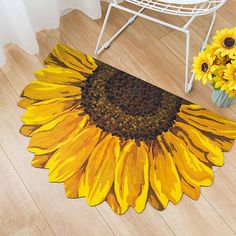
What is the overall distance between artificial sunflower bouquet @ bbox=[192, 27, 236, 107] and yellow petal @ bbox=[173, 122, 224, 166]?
23 centimetres

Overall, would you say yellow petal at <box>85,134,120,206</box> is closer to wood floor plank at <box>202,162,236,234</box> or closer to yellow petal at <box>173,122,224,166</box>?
yellow petal at <box>173,122,224,166</box>

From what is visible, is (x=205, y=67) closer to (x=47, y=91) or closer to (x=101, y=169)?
(x=101, y=169)

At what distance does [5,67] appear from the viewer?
1817 millimetres

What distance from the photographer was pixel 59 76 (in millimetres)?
1778

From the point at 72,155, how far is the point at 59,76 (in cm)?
42

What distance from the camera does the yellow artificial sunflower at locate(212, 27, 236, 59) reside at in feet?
4.59

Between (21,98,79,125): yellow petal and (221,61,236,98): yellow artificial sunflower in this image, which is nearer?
(221,61,236,98): yellow artificial sunflower

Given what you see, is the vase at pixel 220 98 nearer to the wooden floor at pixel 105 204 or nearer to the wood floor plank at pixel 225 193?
the wooden floor at pixel 105 204

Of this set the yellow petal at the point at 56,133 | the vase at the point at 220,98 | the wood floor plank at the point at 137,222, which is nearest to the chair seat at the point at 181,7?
the vase at the point at 220,98

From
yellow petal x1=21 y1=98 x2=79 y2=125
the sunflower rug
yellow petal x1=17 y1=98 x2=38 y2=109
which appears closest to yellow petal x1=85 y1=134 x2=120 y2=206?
the sunflower rug

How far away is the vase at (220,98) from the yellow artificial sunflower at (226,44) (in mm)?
230

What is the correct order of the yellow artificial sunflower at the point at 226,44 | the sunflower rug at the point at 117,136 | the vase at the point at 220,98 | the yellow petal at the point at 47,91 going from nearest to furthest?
the yellow artificial sunflower at the point at 226,44 < the sunflower rug at the point at 117,136 < the vase at the point at 220,98 < the yellow petal at the point at 47,91

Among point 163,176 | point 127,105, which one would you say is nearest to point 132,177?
point 163,176

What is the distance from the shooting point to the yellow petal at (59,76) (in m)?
1.76
